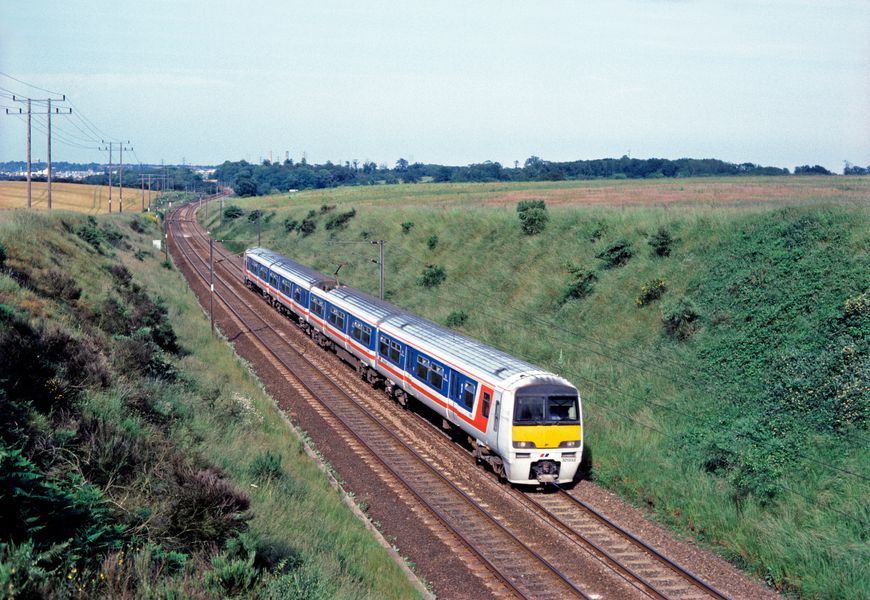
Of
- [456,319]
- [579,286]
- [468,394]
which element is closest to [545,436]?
[468,394]

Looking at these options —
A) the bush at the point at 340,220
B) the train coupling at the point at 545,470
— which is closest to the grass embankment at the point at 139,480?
the train coupling at the point at 545,470

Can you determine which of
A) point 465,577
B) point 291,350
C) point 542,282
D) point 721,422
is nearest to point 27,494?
point 465,577

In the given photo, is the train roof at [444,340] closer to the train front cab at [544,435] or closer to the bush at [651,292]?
the train front cab at [544,435]

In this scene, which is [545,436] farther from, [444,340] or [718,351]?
[718,351]

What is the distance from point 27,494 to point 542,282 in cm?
2972

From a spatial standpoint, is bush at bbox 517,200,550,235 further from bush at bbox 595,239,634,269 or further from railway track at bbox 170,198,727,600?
railway track at bbox 170,198,727,600

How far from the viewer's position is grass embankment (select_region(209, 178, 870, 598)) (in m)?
16.6

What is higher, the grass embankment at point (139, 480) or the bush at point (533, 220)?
the bush at point (533, 220)

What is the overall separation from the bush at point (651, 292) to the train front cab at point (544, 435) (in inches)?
464

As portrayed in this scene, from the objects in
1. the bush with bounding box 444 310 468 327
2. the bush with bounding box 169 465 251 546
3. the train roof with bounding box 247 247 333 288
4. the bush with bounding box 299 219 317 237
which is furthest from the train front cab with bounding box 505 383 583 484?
the bush with bounding box 299 219 317 237

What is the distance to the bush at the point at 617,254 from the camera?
34.6 m

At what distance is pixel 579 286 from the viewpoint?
34188 mm

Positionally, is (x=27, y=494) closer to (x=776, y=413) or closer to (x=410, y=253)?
(x=776, y=413)

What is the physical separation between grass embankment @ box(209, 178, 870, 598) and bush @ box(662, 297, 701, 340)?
0.21ft
